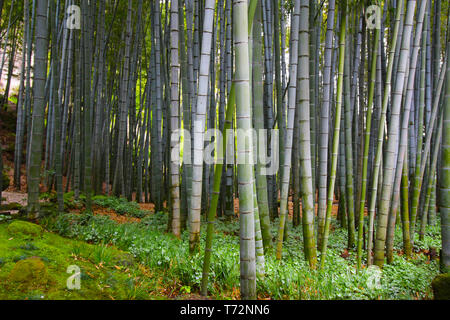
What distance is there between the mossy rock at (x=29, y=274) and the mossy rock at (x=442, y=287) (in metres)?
2.14

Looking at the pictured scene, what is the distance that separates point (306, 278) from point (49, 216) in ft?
8.51

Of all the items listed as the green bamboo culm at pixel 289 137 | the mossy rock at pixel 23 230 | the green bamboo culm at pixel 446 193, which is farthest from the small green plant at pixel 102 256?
the green bamboo culm at pixel 446 193

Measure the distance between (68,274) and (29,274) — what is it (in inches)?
8.2

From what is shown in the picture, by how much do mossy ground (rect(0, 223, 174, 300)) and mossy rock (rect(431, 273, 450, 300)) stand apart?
158 centimetres

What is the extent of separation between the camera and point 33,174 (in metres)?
2.91

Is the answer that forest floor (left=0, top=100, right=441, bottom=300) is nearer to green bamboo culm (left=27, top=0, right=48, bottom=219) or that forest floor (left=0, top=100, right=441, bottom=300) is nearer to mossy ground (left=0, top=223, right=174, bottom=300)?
mossy ground (left=0, top=223, right=174, bottom=300)

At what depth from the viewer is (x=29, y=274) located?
65.3 inches

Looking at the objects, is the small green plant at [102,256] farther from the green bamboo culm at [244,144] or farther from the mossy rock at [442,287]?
the mossy rock at [442,287]

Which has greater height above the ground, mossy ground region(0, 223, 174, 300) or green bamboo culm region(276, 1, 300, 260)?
green bamboo culm region(276, 1, 300, 260)

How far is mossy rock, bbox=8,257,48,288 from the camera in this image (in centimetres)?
163

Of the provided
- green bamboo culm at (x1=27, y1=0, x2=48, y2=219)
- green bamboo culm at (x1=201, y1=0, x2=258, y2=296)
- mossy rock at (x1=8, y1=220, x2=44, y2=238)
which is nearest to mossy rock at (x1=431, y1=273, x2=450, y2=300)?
green bamboo culm at (x1=201, y1=0, x2=258, y2=296)

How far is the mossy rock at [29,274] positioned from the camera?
1.63m

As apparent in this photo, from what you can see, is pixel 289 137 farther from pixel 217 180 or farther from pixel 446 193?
pixel 446 193

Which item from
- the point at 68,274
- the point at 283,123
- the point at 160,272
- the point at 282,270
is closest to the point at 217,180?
the point at 282,270
